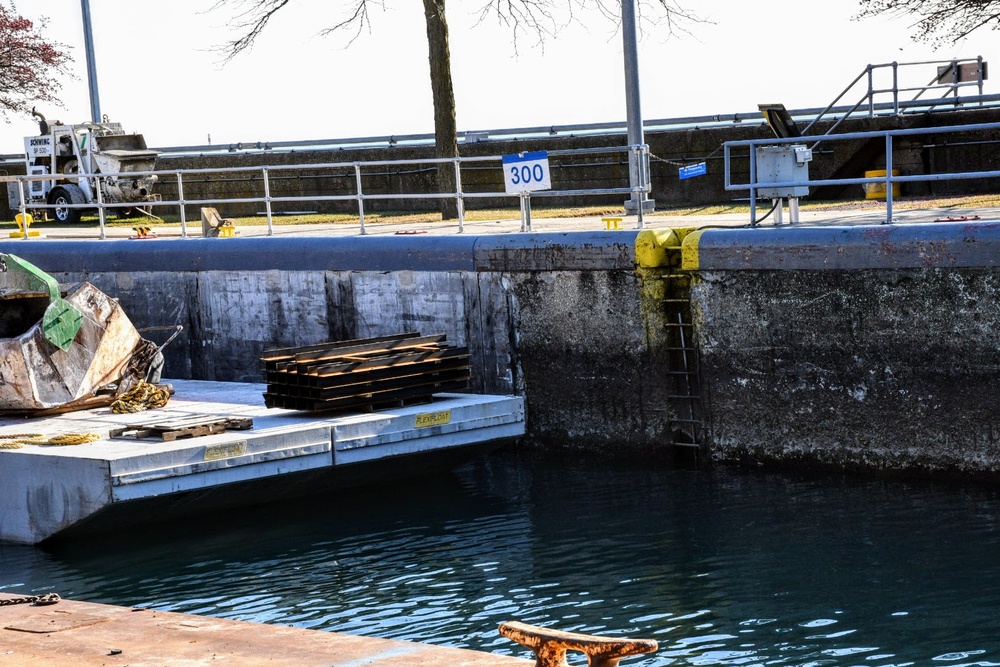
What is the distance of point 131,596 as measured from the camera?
11227 millimetres

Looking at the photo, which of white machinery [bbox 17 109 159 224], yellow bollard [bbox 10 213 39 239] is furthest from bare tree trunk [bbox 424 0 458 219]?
white machinery [bbox 17 109 159 224]

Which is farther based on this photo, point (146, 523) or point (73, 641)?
point (146, 523)

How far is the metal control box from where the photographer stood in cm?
1468

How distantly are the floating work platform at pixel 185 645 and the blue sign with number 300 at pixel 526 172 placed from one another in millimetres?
9224

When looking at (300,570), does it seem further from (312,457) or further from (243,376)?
(243,376)

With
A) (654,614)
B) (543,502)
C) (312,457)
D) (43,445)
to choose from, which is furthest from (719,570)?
(43,445)

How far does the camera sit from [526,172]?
16.4 metres

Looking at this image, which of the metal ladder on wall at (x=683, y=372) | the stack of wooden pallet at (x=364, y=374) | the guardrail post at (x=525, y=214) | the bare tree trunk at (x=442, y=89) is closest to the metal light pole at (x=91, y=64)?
the bare tree trunk at (x=442, y=89)

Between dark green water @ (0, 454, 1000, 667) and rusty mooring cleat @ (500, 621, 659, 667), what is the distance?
308 cm

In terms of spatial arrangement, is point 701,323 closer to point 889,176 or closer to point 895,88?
point 889,176

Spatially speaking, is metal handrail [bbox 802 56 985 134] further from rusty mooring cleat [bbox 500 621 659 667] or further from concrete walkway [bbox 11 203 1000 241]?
rusty mooring cleat [bbox 500 621 659 667]

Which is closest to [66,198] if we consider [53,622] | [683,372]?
[683,372]

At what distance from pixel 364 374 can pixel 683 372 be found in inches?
131

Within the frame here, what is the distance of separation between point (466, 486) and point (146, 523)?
3.41 meters
